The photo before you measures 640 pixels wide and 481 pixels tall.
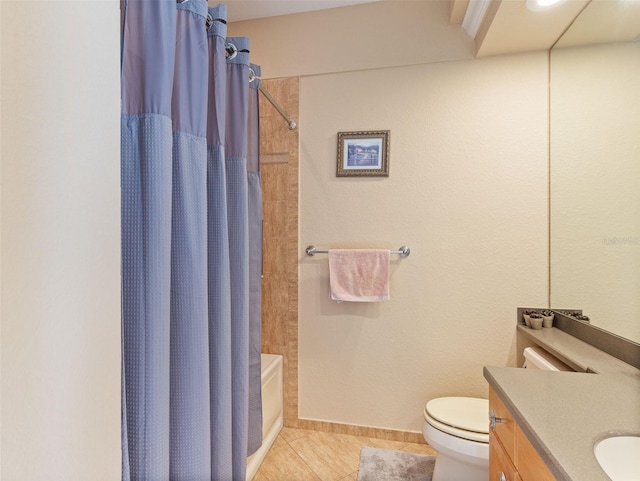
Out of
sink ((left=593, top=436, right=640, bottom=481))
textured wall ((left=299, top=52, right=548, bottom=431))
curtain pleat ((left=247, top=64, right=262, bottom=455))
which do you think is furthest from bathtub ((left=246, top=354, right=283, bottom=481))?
sink ((left=593, top=436, right=640, bottom=481))

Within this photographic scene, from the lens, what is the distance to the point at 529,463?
83cm

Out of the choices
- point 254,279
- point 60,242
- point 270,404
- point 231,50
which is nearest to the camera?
point 60,242

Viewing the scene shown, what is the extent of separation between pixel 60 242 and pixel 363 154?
1809 mm

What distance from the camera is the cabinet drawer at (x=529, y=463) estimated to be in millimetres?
754

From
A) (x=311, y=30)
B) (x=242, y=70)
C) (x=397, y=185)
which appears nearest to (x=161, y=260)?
(x=242, y=70)

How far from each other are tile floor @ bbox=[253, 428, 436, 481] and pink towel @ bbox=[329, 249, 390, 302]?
2.81ft

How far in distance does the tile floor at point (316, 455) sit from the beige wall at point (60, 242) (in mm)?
1456

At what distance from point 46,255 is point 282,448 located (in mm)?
1948

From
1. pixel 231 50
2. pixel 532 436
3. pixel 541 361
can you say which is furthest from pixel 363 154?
pixel 532 436

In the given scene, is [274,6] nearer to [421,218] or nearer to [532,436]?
[421,218]

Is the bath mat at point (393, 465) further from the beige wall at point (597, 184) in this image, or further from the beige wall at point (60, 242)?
the beige wall at point (60, 242)

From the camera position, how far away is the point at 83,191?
0.53 metres

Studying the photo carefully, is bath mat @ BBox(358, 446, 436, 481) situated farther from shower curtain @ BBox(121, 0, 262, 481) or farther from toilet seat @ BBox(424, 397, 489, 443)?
shower curtain @ BBox(121, 0, 262, 481)

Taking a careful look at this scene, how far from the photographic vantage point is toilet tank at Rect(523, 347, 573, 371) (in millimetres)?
1517
